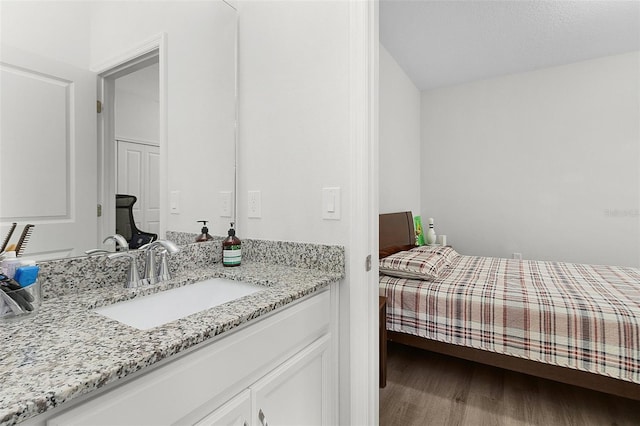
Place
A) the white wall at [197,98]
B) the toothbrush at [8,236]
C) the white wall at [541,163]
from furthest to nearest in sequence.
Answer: the white wall at [541,163] < the white wall at [197,98] < the toothbrush at [8,236]

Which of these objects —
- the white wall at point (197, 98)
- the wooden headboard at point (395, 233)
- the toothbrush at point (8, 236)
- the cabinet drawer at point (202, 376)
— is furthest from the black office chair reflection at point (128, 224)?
the wooden headboard at point (395, 233)

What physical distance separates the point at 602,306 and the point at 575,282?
1.90 feet

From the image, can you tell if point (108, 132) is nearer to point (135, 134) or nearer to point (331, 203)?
point (135, 134)

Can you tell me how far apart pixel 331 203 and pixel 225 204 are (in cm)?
54

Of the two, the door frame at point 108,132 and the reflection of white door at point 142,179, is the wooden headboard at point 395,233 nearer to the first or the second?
the reflection of white door at point 142,179

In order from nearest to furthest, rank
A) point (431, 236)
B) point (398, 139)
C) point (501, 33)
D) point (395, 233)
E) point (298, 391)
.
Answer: point (298, 391)
point (501, 33)
point (395, 233)
point (398, 139)
point (431, 236)

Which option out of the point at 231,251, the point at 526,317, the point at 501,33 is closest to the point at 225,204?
the point at 231,251

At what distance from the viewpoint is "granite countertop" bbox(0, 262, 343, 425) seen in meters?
0.49

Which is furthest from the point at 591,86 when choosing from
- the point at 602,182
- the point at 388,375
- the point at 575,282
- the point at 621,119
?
the point at 388,375

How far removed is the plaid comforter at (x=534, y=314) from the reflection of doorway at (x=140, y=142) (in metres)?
1.57

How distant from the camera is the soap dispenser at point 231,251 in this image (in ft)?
4.52

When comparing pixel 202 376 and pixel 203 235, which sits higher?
pixel 203 235

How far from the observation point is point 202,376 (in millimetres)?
731

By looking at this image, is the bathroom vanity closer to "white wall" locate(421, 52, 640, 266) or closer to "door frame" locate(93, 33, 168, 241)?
"door frame" locate(93, 33, 168, 241)
